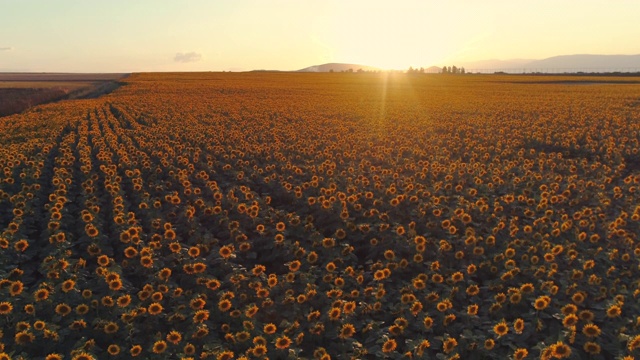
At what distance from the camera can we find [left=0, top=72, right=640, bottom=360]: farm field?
5051 mm

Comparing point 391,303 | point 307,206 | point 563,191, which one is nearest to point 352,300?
point 391,303

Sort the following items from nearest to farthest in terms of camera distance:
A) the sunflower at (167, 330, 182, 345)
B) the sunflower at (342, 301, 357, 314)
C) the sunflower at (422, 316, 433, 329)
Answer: the sunflower at (167, 330, 182, 345) → the sunflower at (422, 316, 433, 329) → the sunflower at (342, 301, 357, 314)

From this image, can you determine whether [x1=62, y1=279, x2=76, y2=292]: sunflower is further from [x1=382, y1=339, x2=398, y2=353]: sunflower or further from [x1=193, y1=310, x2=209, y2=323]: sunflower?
[x1=382, y1=339, x2=398, y2=353]: sunflower

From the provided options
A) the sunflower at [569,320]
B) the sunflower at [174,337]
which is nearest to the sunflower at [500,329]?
the sunflower at [569,320]

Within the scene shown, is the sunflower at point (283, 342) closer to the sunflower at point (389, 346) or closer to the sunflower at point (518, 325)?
the sunflower at point (389, 346)

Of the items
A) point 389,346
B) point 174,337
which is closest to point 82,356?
point 174,337

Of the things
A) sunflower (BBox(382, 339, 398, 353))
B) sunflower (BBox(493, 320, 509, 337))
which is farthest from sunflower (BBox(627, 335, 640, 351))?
sunflower (BBox(382, 339, 398, 353))

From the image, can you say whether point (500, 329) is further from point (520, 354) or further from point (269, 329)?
point (269, 329)

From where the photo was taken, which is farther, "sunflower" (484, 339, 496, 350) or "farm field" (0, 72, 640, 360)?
"farm field" (0, 72, 640, 360)

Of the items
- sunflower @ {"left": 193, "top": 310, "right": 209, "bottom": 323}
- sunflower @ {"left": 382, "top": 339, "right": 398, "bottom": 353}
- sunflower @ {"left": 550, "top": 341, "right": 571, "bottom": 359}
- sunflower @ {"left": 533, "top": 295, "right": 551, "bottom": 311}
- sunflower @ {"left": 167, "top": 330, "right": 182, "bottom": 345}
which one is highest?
sunflower @ {"left": 533, "top": 295, "right": 551, "bottom": 311}

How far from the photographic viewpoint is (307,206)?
9.83m

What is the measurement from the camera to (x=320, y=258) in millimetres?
7406

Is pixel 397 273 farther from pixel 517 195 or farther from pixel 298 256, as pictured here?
pixel 517 195

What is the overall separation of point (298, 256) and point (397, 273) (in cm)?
150
